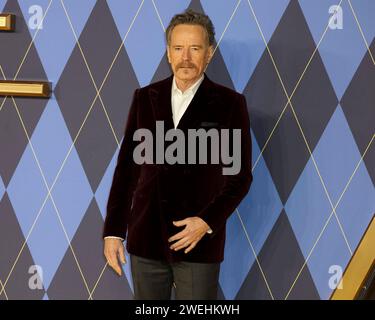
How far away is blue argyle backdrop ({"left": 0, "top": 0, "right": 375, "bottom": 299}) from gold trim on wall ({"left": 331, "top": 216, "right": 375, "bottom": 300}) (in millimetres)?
31

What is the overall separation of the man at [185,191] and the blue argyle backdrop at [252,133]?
1.07ft

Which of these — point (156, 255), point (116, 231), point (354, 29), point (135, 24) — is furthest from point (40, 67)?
point (354, 29)

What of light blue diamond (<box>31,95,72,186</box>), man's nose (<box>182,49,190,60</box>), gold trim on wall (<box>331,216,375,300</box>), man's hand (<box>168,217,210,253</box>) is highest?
man's nose (<box>182,49,190,60</box>)

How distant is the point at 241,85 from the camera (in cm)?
250

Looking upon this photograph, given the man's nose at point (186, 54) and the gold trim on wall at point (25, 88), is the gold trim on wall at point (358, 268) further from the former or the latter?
the gold trim on wall at point (25, 88)

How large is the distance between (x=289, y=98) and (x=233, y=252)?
60 cm

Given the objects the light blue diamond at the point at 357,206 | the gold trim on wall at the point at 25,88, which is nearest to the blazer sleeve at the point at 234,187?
the light blue diamond at the point at 357,206

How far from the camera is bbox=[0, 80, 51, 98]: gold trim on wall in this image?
2568 millimetres

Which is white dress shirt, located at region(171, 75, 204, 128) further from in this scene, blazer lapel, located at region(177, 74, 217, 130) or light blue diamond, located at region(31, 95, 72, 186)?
light blue diamond, located at region(31, 95, 72, 186)

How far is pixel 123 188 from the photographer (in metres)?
2.24

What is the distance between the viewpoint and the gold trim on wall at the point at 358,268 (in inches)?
97.4

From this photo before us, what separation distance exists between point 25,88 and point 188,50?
764 millimetres

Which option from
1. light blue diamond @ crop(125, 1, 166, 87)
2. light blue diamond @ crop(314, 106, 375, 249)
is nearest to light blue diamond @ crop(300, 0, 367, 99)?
light blue diamond @ crop(314, 106, 375, 249)

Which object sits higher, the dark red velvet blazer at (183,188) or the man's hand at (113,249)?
the dark red velvet blazer at (183,188)
